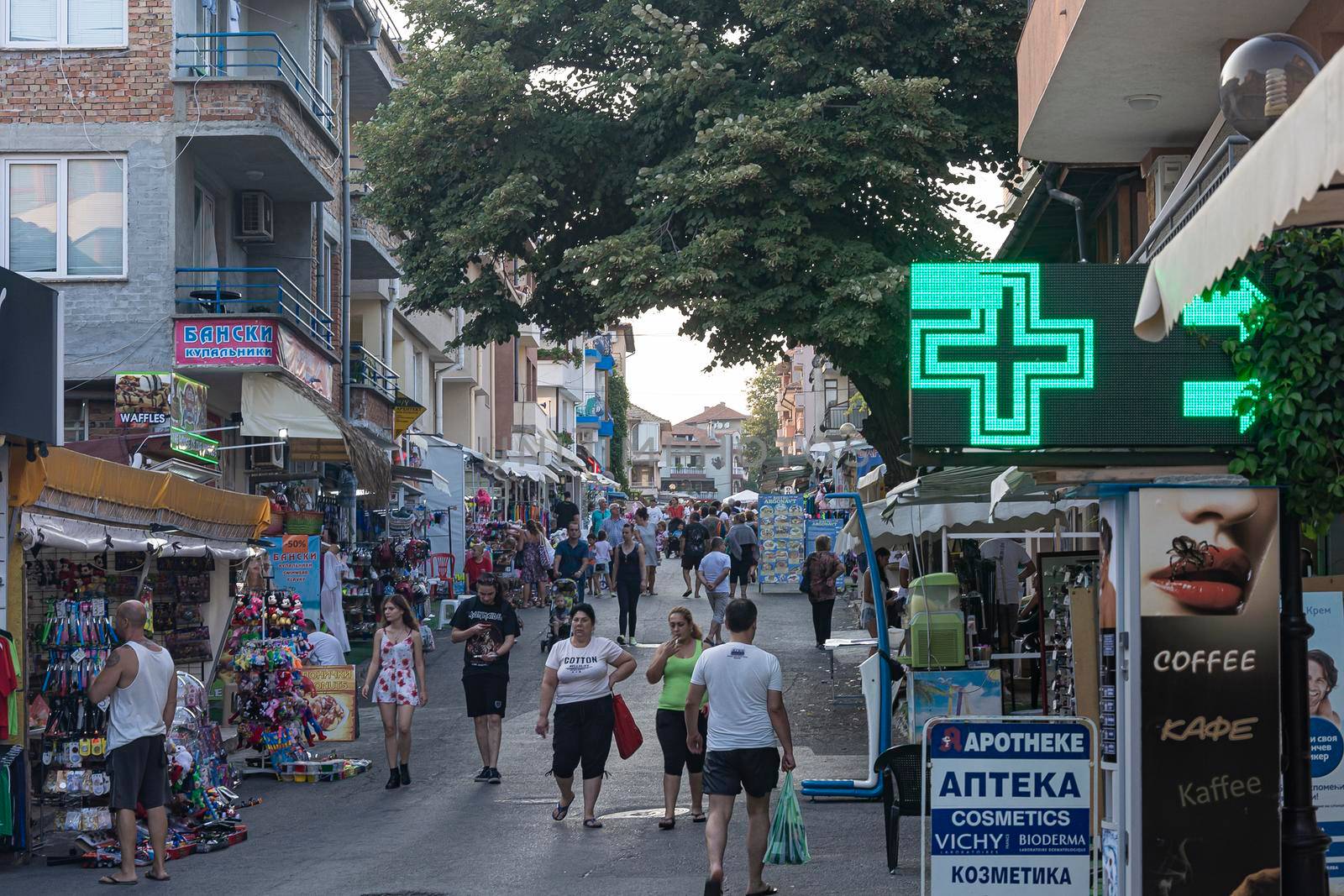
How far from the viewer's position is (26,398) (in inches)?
→ 414

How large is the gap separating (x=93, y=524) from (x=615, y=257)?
29.8ft

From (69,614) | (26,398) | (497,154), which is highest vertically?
(497,154)

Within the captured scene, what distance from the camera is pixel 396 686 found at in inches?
537

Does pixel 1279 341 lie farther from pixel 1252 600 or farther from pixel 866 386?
pixel 866 386

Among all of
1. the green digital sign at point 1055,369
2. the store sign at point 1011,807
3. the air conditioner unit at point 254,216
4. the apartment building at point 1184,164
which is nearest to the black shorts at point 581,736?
the store sign at point 1011,807

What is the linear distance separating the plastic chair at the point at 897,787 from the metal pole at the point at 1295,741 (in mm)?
3109

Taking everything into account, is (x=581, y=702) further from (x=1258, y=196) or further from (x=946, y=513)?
(x=1258, y=196)

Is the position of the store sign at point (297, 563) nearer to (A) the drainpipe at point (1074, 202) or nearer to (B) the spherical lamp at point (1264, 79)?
(A) the drainpipe at point (1074, 202)

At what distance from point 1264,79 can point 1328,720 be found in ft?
10.3

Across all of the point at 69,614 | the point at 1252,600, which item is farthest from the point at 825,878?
the point at 69,614

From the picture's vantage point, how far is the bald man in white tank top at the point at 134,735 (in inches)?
392

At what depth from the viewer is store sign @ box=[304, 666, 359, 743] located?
14.9 metres

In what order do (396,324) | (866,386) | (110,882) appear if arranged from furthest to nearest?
(396,324), (866,386), (110,882)

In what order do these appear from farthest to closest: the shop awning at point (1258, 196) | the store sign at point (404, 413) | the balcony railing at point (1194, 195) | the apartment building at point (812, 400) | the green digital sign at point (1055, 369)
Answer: the apartment building at point (812, 400) < the store sign at point (404, 413) < the balcony railing at point (1194, 195) < the green digital sign at point (1055, 369) < the shop awning at point (1258, 196)
